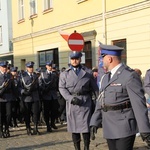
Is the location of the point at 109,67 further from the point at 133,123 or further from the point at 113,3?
the point at 113,3

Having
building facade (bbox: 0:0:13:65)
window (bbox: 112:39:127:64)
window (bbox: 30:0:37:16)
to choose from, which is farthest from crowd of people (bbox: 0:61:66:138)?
building facade (bbox: 0:0:13:65)

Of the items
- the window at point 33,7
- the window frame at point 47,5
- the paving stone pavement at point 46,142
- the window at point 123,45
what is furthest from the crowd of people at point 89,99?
the window at point 33,7

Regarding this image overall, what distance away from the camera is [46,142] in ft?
26.6

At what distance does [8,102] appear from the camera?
879 centimetres

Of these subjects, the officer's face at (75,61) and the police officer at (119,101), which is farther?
the officer's face at (75,61)

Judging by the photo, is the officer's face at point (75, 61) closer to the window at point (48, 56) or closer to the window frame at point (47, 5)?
the window at point (48, 56)

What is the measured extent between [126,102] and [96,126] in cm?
49

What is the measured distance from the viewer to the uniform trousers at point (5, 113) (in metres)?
8.77

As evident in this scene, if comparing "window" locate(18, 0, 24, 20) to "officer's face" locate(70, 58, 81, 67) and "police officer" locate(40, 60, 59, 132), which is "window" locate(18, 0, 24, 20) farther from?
"officer's face" locate(70, 58, 81, 67)

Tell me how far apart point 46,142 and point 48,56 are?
40.1 ft

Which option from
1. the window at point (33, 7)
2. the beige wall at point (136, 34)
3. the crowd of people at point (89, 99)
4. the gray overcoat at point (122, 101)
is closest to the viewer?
the gray overcoat at point (122, 101)

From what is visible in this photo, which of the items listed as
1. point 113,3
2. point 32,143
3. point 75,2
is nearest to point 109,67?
point 32,143

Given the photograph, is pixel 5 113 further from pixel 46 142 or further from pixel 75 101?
pixel 75 101

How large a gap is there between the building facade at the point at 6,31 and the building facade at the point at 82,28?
14.6ft
